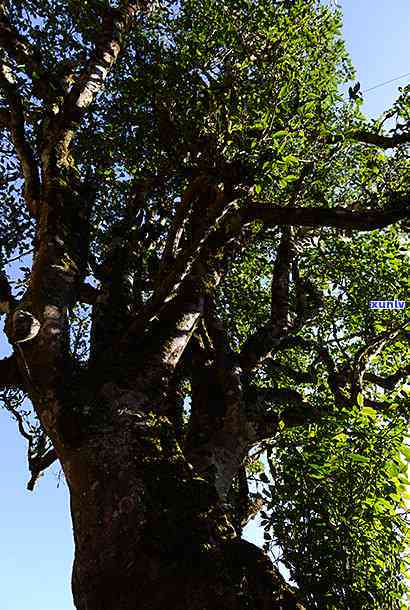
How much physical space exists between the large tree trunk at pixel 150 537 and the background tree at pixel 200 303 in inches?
0.7

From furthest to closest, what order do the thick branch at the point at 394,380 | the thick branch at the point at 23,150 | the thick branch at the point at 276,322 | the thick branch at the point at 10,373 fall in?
the thick branch at the point at 394,380
the thick branch at the point at 276,322
the thick branch at the point at 23,150
the thick branch at the point at 10,373

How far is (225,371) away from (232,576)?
4116 millimetres

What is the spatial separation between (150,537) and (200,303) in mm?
3937

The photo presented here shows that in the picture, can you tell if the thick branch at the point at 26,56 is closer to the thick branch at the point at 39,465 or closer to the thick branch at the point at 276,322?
the thick branch at the point at 276,322

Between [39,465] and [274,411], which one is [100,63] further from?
[39,465]

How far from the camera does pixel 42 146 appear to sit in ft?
25.3

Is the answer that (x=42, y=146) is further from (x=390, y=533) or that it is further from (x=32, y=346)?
(x=390, y=533)

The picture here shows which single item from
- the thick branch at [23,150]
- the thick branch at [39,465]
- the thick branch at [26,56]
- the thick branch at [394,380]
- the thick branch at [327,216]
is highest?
the thick branch at [26,56]

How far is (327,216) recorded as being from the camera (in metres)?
6.45

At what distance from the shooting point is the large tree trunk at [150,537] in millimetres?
3262

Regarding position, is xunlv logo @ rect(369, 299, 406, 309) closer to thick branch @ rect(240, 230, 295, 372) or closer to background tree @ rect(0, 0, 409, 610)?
background tree @ rect(0, 0, 409, 610)

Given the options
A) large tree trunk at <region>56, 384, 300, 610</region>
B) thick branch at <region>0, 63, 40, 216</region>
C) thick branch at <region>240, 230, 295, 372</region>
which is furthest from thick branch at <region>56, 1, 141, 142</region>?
large tree trunk at <region>56, 384, 300, 610</region>

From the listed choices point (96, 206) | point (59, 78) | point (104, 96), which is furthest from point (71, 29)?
point (96, 206)

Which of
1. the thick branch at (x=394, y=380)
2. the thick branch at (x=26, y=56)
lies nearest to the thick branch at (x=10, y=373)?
the thick branch at (x=26, y=56)
